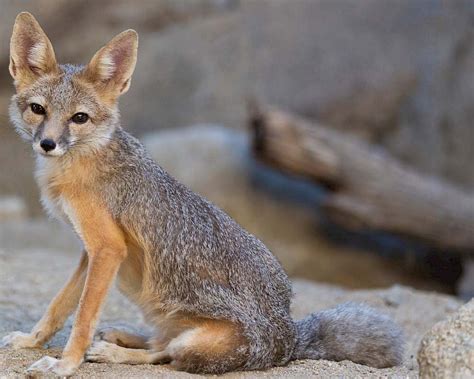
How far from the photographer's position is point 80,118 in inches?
225

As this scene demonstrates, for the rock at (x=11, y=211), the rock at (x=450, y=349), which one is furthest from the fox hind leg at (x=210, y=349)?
the rock at (x=11, y=211)

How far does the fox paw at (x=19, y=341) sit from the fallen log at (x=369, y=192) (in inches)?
279

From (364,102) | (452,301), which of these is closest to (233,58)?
(364,102)

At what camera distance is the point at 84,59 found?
51.4ft

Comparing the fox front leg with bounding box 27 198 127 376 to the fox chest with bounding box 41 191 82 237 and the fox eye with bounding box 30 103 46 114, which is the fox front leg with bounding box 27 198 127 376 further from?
the fox eye with bounding box 30 103 46 114

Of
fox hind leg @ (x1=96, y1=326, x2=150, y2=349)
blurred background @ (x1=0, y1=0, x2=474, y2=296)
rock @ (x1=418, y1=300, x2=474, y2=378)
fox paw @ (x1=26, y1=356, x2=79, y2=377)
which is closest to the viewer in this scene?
rock @ (x1=418, y1=300, x2=474, y2=378)

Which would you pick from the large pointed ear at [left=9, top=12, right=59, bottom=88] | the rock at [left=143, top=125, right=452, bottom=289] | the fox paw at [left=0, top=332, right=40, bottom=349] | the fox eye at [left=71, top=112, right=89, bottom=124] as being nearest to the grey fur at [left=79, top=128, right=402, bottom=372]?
the fox eye at [left=71, top=112, right=89, bottom=124]

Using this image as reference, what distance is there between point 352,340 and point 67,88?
2611 mm

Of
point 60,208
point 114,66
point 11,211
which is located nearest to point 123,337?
point 60,208

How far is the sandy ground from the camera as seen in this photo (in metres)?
5.70

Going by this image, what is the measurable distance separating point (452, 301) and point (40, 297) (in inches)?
168

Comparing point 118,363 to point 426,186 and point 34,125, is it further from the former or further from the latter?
point 426,186

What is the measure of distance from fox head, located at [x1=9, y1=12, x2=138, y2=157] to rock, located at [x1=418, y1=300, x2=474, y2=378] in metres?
2.45

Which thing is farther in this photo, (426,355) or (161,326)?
(161,326)
